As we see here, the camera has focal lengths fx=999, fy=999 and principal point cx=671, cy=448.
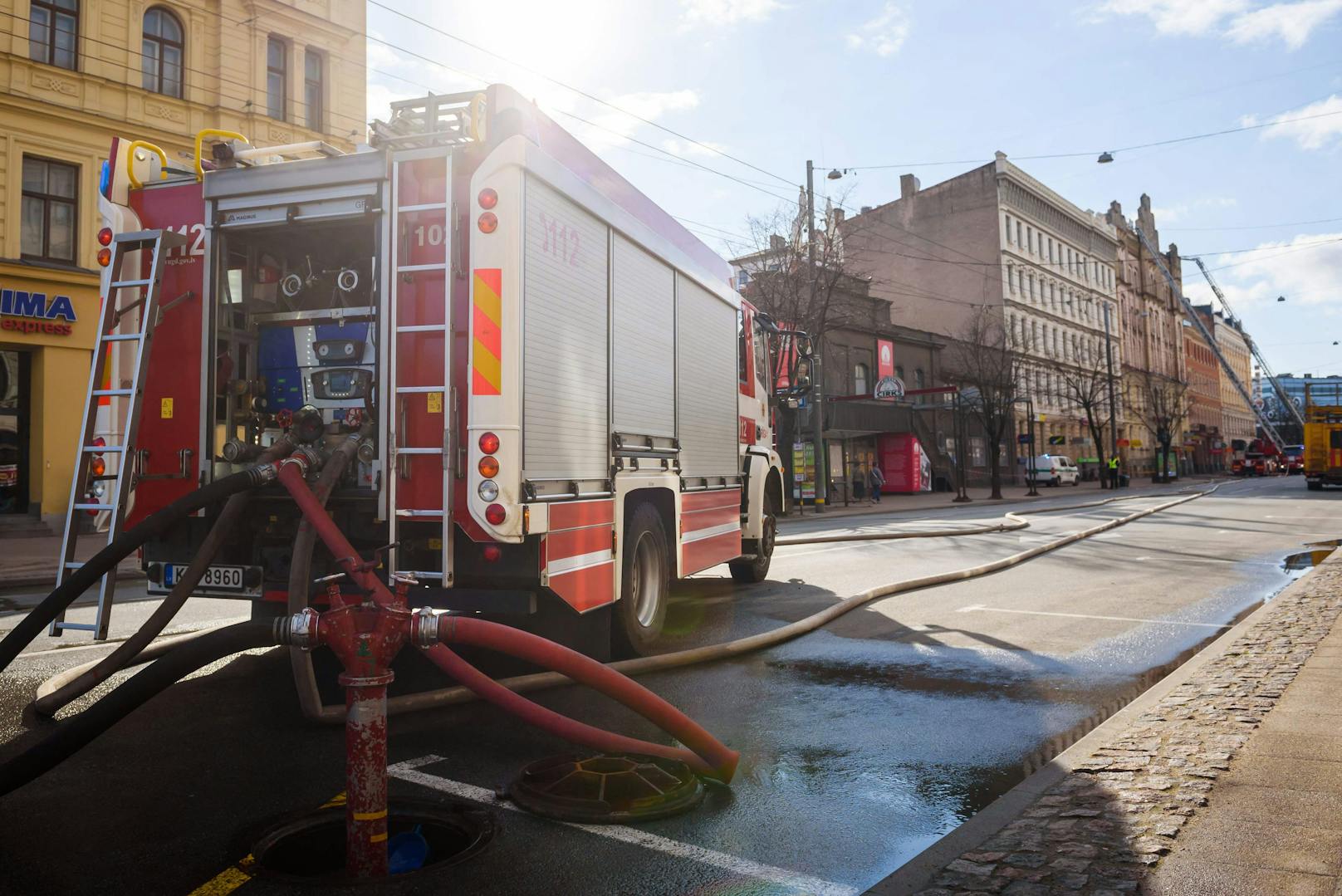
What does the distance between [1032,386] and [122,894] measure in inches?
2528

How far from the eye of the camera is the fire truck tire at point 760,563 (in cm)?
1142

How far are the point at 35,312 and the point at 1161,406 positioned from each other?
6696 cm

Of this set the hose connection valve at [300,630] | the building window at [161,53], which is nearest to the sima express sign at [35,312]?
the building window at [161,53]

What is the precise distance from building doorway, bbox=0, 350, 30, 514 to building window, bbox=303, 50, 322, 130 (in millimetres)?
8918

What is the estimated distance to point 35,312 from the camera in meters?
20.0

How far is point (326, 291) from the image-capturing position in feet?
21.0

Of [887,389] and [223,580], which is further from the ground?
[887,389]

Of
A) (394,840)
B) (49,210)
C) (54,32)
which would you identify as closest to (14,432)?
(49,210)

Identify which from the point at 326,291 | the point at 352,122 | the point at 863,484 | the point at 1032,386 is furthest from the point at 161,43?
the point at 1032,386

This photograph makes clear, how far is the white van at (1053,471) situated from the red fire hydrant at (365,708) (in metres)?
56.4

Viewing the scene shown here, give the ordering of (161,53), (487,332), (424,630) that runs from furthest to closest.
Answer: (161,53)
(487,332)
(424,630)

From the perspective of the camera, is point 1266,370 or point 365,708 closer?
point 365,708

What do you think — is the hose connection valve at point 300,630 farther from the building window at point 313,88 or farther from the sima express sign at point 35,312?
the building window at point 313,88

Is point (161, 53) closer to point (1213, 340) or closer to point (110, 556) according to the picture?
point (110, 556)
